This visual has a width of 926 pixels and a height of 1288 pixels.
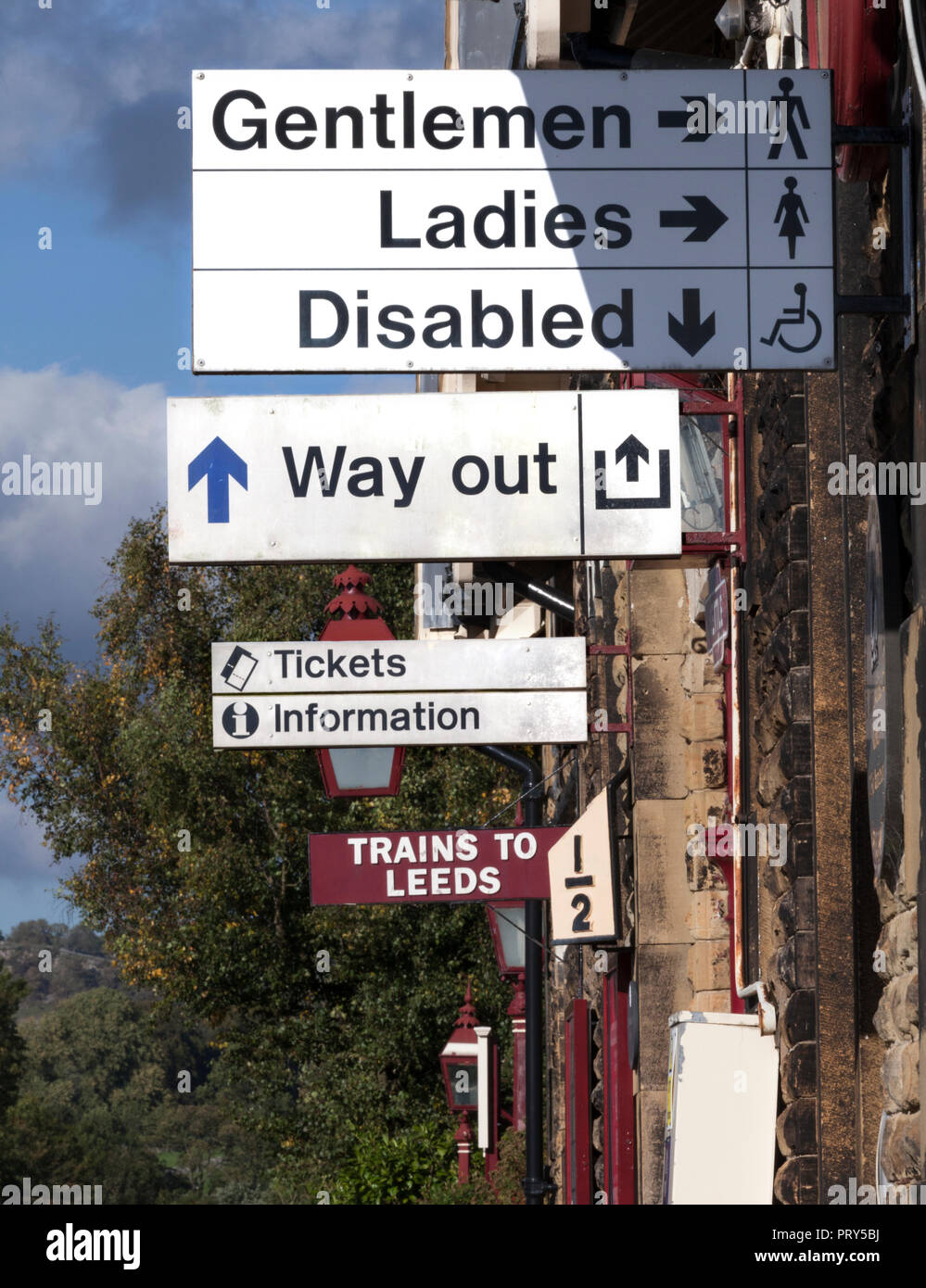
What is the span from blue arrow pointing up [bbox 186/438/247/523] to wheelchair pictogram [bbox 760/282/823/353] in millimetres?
1489

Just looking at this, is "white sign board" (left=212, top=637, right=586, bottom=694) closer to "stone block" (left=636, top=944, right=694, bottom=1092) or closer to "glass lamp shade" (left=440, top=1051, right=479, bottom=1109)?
"stone block" (left=636, top=944, right=694, bottom=1092)

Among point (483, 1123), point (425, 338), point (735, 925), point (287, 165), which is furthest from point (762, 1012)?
point (483, 1123)

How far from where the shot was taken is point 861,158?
5016mm

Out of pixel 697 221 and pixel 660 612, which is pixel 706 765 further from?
pixel 697 221

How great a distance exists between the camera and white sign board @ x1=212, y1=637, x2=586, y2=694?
8586 millimetres

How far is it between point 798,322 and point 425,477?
1.11m

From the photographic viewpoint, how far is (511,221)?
481 centimetres

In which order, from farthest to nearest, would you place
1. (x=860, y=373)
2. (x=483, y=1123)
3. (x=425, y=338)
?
1. (x=483, y=1123)
2. (x=860, y=373)
3. (x=425, y=338)

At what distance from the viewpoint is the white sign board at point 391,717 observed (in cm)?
854

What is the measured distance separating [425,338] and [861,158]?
1.42m

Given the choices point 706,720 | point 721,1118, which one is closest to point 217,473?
point 721,1118

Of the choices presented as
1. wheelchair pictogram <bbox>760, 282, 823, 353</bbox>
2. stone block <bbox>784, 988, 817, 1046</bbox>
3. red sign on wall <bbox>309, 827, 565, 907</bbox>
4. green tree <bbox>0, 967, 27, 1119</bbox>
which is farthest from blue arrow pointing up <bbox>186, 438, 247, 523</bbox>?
green tree <bbox>0, 967, 27, 1119</bbox>
